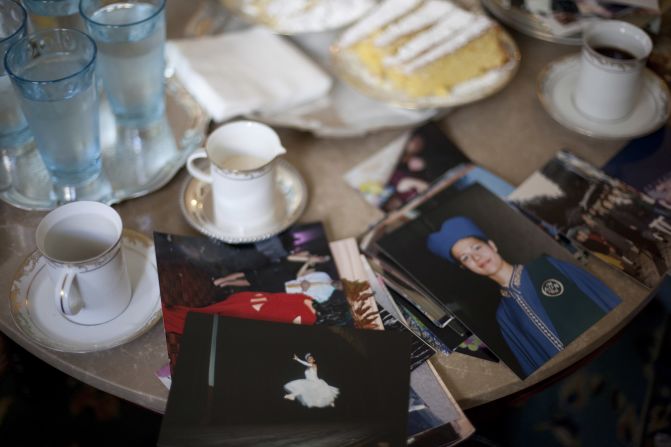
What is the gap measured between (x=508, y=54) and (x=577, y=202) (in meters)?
0.31

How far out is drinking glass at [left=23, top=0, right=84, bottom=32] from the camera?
3.33ft

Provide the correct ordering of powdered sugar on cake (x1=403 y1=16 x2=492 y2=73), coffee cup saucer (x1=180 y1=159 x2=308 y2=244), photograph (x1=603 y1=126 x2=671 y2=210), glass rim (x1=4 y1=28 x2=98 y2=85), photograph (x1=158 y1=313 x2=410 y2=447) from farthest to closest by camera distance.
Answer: powdered sugar on cake (x1=403 y1=16 x2=492 y2=73)
photograph (x1=603 y1=126 x2=671 y2=210)
coffee cup saucer (x1=180 y1=159 x2=308 y2=244)
glass rim (x1=4 y1=28 x2=98 y2=85)
photograph (x1=158 y1=313 x2=410 y2=447)

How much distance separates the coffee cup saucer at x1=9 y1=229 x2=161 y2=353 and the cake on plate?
50cm

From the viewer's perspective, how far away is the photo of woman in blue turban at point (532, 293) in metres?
0.86

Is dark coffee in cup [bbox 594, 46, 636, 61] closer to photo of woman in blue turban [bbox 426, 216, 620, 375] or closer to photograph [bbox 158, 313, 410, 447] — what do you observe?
photo of woman in blue turban [bbox 426, 216, 620, 375]

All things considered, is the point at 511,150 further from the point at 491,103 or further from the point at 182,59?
the point at 182,59

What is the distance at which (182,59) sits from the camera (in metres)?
1.17

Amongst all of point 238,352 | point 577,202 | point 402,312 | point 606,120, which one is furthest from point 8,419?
point 606,120

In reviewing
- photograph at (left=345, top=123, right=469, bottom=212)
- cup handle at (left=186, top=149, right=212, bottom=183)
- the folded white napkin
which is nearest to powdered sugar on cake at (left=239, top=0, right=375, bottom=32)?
the folded white napkin

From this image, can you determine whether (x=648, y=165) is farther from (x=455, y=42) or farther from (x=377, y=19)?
(x=377, y=19)

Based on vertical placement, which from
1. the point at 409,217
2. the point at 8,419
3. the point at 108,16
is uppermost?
the point at 108,16

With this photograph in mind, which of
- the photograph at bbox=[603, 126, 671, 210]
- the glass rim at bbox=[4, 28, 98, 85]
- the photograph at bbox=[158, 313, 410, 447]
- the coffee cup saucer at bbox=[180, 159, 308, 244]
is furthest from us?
the photograph at bbox=[603, 126, 671, 210]

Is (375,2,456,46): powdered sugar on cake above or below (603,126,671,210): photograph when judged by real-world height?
above

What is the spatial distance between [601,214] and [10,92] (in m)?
0.82
